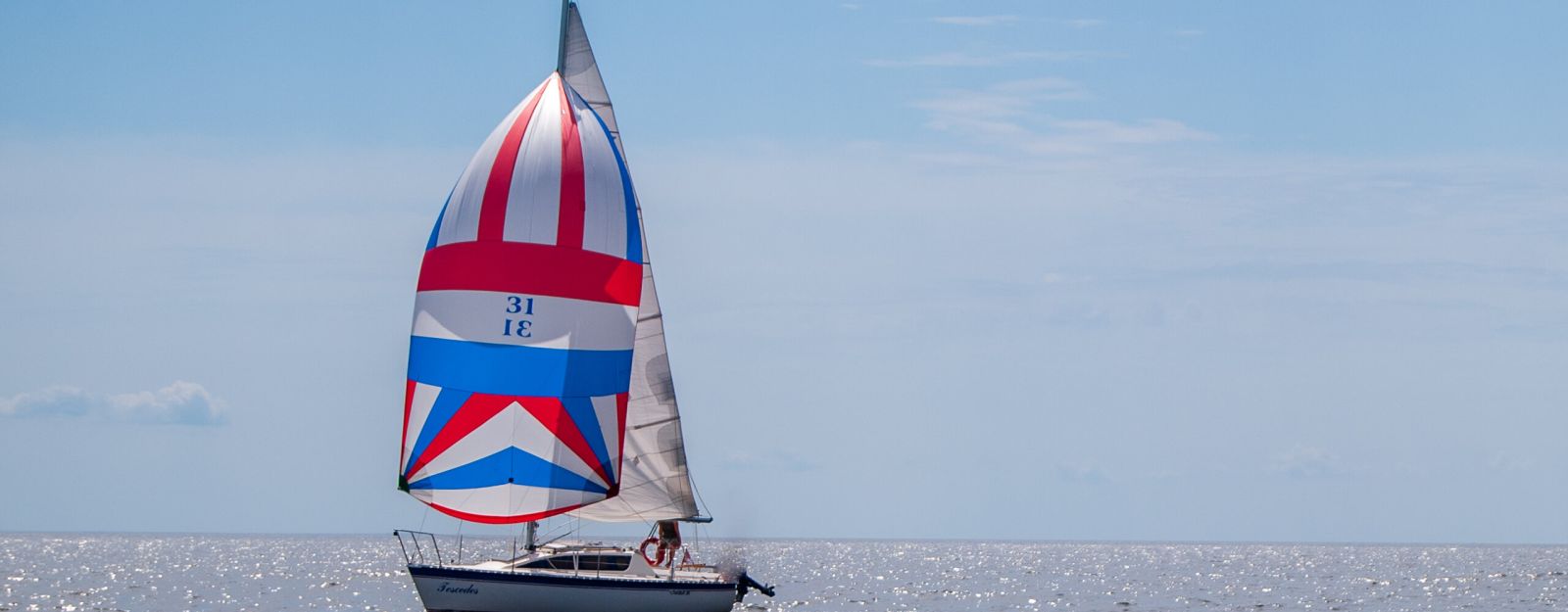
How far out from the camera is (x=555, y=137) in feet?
119

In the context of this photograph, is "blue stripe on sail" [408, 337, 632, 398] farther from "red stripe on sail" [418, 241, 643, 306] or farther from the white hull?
the white hull

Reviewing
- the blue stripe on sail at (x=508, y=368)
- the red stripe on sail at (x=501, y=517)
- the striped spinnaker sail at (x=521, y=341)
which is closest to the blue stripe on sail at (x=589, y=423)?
the striped spinnaker sail at (x=521, y=341)

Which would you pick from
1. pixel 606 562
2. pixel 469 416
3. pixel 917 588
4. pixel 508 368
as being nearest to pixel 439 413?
pixel 469 416

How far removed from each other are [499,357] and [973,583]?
45031mm

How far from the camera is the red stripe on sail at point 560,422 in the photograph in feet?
115

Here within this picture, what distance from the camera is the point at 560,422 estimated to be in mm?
35312

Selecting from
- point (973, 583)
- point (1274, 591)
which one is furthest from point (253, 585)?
point (1274, 591)

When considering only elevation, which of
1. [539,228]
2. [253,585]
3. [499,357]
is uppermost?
[539,228]

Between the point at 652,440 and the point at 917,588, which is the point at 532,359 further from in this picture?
the point at 917,588

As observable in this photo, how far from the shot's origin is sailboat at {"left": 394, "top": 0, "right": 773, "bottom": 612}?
34969 mm

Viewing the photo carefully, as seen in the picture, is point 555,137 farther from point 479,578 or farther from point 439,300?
point 479,578

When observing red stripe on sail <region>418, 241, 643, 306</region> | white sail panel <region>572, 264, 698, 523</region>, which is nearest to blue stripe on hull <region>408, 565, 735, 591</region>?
white sail panel <region>572, 264, 698, 523</region>

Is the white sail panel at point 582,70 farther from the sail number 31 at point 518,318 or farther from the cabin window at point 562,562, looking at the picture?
the cabin window at point 562,562

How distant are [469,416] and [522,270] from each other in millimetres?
2803
